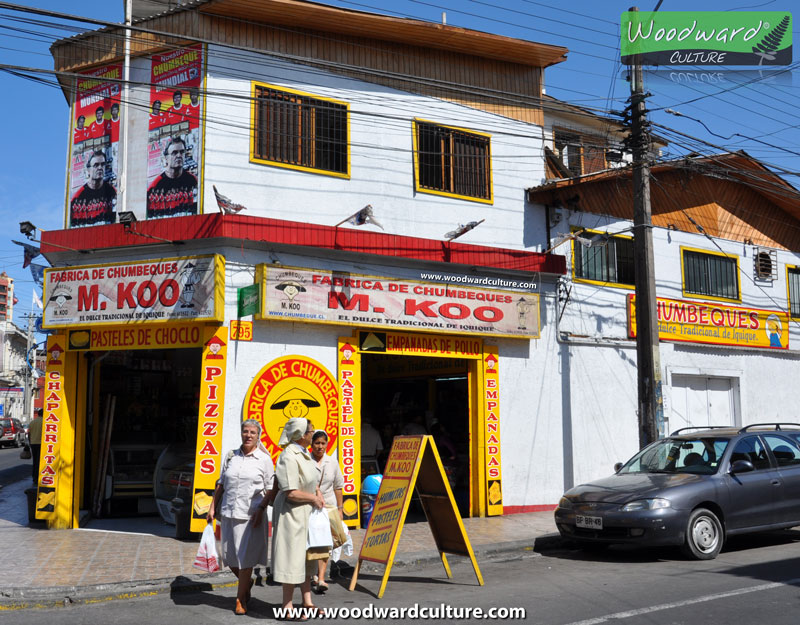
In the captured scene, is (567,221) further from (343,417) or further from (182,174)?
(182,174)

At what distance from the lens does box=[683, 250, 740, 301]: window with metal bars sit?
683 inches

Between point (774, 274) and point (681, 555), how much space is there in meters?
11.5

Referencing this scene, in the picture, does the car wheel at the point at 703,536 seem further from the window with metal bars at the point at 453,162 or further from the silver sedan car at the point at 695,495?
the window with metal bars at the point at 453,162

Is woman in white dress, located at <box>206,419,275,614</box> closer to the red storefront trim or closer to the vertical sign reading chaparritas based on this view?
the vertical sign reading chaparritas

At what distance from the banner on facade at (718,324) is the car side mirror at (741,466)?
20.2 feet

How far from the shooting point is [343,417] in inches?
486

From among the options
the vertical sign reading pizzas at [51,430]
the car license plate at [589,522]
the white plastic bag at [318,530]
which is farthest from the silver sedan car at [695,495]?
the vertical sign reading pizzas at [51,430]

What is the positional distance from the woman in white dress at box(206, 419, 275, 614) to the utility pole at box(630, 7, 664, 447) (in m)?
7.26

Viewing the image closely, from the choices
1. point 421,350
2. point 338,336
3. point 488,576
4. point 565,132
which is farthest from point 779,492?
point 565,132

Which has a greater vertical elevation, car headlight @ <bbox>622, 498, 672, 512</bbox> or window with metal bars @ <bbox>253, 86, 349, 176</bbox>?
window with metal bars @ <bbox>253, 86, 349, 176</bbox>

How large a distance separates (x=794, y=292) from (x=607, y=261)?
6.59 m

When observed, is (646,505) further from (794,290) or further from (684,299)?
(794,290)

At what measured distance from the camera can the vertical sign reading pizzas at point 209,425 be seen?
11.1 m

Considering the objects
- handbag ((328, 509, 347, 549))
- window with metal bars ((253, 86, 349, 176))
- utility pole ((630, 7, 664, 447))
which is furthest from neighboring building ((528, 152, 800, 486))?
handbag ((328, 509, 347, 549))
